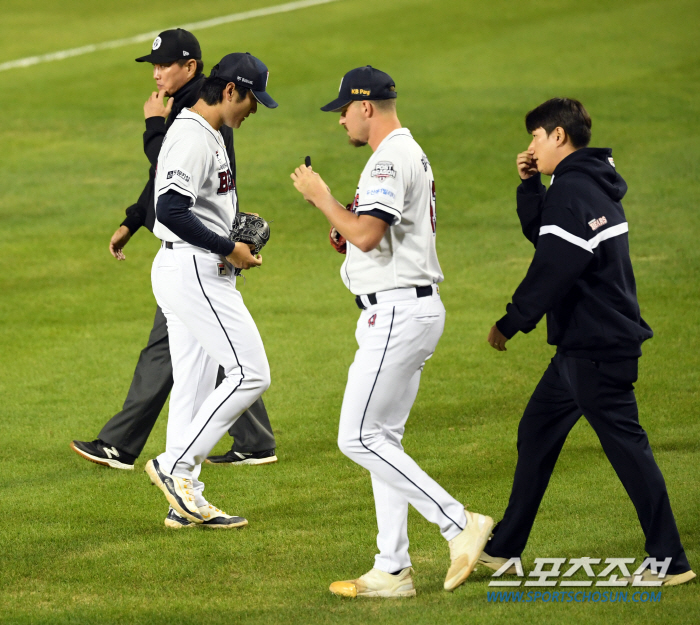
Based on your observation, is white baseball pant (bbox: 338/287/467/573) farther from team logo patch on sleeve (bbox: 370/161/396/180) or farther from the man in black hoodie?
team logo patch on sleeve (bbox: 370/161/396/180)

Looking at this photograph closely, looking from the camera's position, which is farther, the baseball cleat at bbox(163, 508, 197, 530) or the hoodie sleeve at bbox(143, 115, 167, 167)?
the hoodie sleeve at bbox(143, 115, 167, 167)

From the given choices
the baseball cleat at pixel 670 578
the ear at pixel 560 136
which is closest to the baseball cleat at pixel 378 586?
the baseball cleat at pixel 670 578

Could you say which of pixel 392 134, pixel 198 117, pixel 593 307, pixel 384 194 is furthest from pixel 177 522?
pixel 593 307

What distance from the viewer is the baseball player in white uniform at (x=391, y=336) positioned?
14.9 ft

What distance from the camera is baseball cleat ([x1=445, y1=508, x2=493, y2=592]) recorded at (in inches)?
179

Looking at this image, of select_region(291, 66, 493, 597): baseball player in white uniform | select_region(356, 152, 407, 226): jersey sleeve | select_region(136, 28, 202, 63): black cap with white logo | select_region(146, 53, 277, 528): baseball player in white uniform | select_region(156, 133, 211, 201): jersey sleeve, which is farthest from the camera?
select_region(136, 28, 202, 63): black cap with white logo

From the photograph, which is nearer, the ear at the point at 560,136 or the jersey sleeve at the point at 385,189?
the jersey sleeve at the point at 385,189

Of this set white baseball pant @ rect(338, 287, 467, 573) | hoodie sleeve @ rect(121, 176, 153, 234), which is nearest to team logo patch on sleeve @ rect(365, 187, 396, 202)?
white baseball pant @ rect(338, 287, 467, 573)

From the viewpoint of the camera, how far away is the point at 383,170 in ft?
14.6

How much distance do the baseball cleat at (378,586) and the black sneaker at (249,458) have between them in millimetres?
2252

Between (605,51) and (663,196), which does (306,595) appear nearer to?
(663,196)

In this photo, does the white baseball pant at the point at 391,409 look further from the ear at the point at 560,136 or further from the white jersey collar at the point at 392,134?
the ear at the point at 560,136

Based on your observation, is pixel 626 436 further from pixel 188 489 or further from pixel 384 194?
pixel 188 489

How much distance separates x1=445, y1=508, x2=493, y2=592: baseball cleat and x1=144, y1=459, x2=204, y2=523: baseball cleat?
1.65 meters
